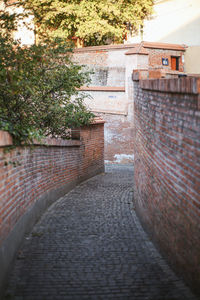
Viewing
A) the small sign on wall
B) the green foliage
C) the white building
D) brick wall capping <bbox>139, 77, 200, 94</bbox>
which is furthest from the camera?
the white building

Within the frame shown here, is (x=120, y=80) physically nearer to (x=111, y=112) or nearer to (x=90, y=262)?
(x=111, y=112)

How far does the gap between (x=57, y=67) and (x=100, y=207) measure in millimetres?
4471

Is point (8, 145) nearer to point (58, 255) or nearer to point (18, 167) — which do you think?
point (18, 167)

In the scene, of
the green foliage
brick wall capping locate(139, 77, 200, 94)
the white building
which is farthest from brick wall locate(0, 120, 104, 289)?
the white building

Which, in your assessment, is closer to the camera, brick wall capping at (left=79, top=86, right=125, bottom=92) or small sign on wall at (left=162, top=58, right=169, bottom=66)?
brick wall capping at (left=79, top=86, right=125, bottom=92)

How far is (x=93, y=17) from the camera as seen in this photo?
2869 centimetres

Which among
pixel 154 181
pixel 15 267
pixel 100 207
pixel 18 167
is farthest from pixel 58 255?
pixel 100 207

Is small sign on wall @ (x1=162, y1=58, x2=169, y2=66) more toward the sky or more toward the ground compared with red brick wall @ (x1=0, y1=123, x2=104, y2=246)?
more toward the sky

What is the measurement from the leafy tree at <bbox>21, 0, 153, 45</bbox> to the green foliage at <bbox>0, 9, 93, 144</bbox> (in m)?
16.0

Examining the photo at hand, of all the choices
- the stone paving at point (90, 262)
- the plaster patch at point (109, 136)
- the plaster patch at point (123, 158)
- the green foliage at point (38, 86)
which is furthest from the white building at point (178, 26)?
the stone paving at point (90, 262)

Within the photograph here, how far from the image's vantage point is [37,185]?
848 cm

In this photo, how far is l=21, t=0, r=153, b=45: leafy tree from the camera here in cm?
2833

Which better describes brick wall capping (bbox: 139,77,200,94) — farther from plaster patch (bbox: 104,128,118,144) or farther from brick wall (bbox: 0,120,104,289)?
plaster patch (bbox: 104,128,118,144)

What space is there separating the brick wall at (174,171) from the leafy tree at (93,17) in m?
21.9
